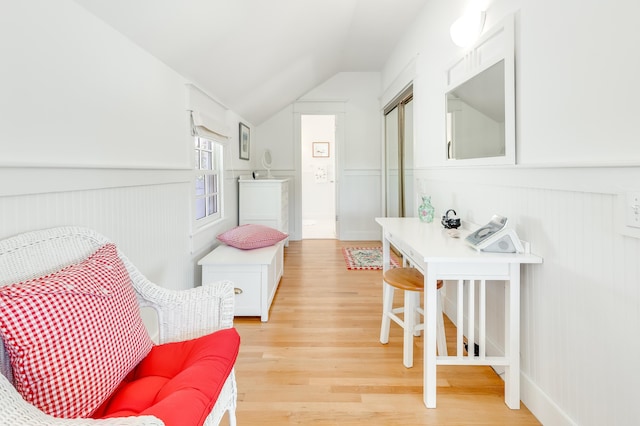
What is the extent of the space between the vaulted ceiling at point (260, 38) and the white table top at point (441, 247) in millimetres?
1623

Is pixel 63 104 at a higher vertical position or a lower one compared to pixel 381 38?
lower

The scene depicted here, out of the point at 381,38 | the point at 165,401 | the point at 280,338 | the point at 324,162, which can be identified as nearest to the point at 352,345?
the point at 280,338

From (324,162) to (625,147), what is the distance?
7476 millimetres

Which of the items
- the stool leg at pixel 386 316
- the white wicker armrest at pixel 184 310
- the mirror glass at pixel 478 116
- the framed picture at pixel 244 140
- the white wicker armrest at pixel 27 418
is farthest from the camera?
the framed picture at pixel 244 140

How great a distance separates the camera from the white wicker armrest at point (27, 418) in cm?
71

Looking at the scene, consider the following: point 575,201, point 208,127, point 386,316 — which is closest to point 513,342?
point 575,201

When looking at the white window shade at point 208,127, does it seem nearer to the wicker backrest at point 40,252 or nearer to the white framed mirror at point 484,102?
the wicker backrest at point 40,252

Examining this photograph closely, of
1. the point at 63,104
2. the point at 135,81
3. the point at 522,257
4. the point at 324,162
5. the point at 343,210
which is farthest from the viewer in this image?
the point at 324,162

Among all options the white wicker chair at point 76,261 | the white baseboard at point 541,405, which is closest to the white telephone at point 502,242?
the white baseboard at point 541,405

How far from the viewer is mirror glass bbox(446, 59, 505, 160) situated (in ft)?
6.23

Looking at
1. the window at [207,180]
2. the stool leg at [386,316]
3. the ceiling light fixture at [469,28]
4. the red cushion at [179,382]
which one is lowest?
the stool leg at [386,316]

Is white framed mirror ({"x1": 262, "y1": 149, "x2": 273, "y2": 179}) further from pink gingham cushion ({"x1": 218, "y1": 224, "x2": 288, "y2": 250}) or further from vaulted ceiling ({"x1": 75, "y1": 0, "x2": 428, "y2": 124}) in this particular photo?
pink gingham cushion ({"x1": 218, "y1": 224, "x2": 288, "y2": 250})

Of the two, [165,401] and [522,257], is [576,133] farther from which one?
[165,401]

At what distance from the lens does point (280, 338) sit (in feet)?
7.84
